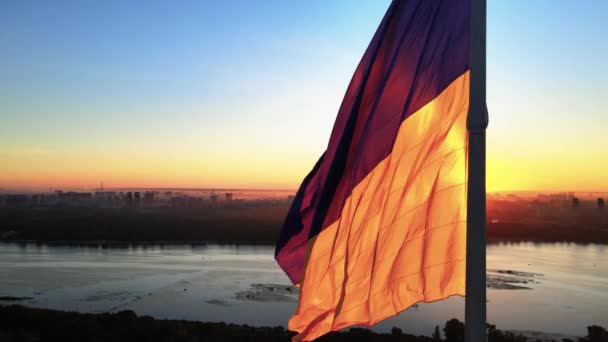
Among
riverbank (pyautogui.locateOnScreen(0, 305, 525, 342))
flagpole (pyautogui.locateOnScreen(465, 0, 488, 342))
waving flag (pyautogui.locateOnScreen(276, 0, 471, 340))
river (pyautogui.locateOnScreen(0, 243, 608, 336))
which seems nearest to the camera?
flagpole (pyautogui.locateOnScreen(465, 0, 488, 342))

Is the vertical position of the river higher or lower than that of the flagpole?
lower

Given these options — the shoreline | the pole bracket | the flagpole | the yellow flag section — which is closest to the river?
the shoreline

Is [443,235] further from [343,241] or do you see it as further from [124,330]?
[124,330]

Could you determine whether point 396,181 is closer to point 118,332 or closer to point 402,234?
point 402,234

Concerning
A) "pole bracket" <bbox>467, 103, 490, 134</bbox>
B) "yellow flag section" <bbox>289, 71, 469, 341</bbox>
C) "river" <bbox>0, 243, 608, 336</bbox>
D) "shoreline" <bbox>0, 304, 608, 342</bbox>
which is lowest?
"river" <bbox>0, 243, 608, 336</bbox>

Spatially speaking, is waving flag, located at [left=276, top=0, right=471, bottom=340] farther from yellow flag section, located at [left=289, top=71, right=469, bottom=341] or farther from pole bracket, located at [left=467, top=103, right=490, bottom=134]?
pole bracket, located at [left=467, top=103, right=490, bottom=134]

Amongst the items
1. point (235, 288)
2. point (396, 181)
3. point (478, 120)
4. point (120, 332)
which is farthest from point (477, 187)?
point (235, 288)

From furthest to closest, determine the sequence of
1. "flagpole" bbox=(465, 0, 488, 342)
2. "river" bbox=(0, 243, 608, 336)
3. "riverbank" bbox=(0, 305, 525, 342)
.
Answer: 1. "river" bbox=(0, 243, 608, 336)
2. "riverbank" bbox=(0, 305, 525, 342)
3. "flagpole" bbox=(465, 0, 488, 342)

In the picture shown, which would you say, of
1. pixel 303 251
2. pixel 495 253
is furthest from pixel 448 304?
pixel 495 253
